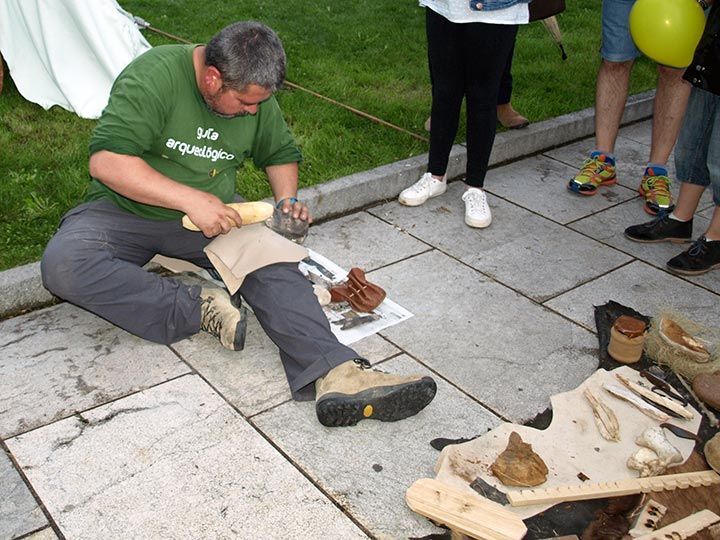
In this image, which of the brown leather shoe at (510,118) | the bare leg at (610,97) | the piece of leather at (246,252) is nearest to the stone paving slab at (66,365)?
the piece of leather at (246,252)

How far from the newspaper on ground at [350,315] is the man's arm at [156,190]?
70cm

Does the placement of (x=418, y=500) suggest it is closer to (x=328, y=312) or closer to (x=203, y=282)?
(x=328, y=312)

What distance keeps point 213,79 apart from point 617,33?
2657mm

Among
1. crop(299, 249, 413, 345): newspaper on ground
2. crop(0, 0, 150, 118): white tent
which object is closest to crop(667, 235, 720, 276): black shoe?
crop(299, 249, 413, 345): newspaper on ground

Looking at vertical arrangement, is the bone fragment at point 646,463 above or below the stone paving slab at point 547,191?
above

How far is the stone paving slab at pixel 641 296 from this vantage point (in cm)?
378

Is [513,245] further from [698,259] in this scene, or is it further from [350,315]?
[350,315]

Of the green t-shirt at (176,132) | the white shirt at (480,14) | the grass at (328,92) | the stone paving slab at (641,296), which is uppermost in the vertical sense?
the white shirt at (480,14)

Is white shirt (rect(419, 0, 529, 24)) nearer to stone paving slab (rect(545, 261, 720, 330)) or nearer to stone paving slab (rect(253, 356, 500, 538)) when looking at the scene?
stone paving slab (rect(545, 261, 720, 330))

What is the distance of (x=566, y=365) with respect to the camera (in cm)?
338

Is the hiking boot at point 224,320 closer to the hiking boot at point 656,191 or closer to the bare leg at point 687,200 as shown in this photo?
the bare leg at point 687,200

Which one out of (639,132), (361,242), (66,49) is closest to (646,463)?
(361,242)

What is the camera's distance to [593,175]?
495 centimetres

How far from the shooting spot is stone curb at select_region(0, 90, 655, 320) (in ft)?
11.6
